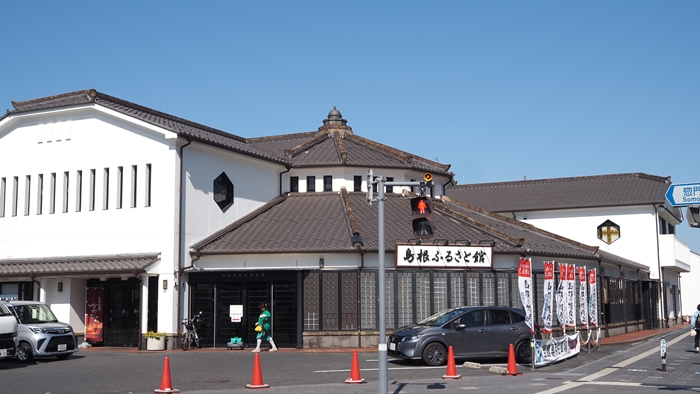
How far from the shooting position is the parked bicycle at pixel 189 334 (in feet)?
84.5

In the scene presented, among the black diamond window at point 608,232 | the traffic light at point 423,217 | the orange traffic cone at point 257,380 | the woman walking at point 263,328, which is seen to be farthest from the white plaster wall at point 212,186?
the black diamond window at point 608,232

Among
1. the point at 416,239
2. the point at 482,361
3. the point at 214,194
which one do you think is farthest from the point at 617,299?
the point at 214,194

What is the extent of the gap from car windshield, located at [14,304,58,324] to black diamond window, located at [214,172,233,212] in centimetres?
768

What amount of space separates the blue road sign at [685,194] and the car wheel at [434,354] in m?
9.08

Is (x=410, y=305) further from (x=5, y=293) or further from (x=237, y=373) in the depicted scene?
(x=5, y=293)

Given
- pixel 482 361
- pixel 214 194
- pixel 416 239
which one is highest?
pixel 214 194

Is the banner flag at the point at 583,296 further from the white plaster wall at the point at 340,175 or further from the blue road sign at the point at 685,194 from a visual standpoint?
the blue road sign at the point at 685,194

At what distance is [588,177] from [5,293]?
35.7 metres

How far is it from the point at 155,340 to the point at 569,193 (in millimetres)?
31041

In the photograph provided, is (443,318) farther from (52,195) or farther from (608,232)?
(608,232)

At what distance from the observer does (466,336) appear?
68.0 feet

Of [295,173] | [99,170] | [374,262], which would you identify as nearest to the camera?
[374,262]

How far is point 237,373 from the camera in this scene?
18.6m

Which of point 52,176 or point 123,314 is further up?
point 52,176
